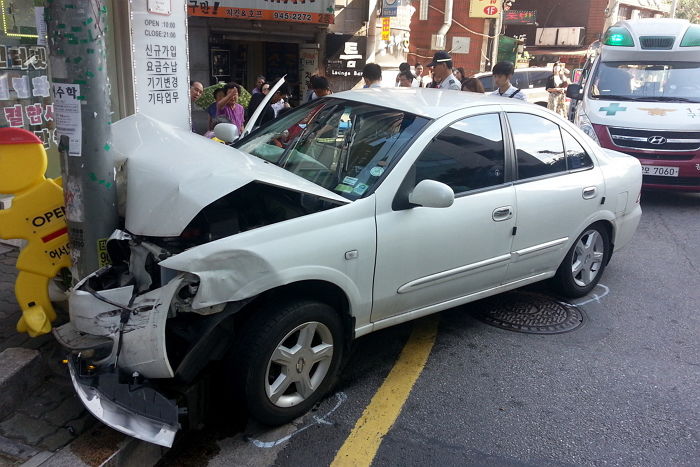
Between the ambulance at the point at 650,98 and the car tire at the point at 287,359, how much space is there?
6.51m

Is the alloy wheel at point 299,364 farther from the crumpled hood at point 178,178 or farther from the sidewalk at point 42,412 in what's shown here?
the sidewalk at point 42,412

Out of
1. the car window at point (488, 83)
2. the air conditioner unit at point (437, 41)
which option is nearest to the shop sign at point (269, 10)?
the car window at point (488, 83)

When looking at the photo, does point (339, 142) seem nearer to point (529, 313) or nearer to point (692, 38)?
point (529, 313)

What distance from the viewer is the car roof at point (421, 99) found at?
12.7 feet

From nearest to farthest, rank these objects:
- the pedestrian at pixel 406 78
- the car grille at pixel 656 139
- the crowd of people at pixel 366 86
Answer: the crowd of people at pixel 366 86, the car grille at pixel 656 139, the pedestrian at pixel 406 78

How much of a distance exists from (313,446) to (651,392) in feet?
7.13

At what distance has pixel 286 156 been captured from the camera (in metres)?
3.97

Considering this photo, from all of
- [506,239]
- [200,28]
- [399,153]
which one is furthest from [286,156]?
[200,28]

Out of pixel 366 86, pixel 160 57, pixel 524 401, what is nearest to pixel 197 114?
pixel 366 86

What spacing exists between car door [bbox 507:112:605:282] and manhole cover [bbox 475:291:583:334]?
40 centimetres

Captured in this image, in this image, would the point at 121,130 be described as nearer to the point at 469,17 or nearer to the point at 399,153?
the point at 399,153

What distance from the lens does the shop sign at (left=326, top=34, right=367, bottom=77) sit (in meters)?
15.4

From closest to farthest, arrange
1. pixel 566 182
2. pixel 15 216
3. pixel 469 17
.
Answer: pixel 15 216
pixel 566 182
pixel 469 17

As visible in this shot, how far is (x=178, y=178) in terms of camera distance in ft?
9.87
